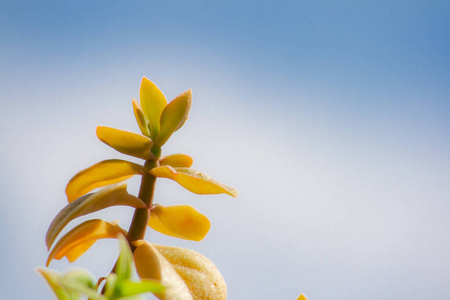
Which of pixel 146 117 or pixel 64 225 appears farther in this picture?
pixel 146 117

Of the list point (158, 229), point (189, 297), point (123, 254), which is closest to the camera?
point (123, 254)

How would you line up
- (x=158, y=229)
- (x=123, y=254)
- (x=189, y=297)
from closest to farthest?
(x=123, y=254) → (x=189, y=297) → (x=158, y=229)

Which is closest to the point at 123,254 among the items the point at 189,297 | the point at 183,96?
the point at 189,297

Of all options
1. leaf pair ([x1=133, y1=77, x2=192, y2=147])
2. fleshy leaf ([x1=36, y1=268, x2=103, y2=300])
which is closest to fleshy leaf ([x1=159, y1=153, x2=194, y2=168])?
leaf pair ([x1=133, y1=77, x2=192, y2=147])

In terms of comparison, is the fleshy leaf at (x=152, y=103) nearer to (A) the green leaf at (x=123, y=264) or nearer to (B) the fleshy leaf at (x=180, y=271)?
(B) the fleshy leaf at (x=180, y=271)

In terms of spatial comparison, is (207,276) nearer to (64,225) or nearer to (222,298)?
(222,298)

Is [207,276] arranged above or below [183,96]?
below

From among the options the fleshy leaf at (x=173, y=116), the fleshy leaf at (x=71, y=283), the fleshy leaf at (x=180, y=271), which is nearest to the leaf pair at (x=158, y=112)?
the fleshy leaf at (x=173, y=116)
